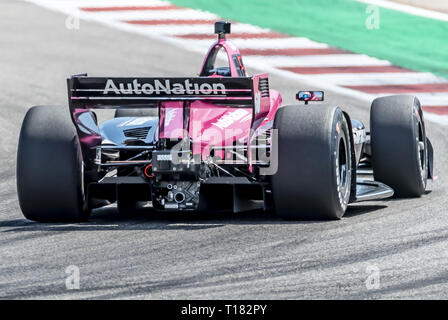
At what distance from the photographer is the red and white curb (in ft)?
60.1

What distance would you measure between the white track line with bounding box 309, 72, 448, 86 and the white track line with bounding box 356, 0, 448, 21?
9.79 ft

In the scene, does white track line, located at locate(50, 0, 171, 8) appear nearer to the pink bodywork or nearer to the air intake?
the air intake

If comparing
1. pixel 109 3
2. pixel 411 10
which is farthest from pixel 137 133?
pixel 109 3

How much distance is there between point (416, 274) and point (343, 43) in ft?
47.1

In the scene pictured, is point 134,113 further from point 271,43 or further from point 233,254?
point 271,43

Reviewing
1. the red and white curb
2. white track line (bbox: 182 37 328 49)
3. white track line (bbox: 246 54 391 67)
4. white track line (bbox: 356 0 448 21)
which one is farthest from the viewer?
white track line (bbox: 356 0 448 21)

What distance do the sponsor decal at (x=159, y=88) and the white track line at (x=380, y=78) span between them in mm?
9773

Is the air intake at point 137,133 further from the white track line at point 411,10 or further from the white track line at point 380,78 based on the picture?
the white track line at point 411,10

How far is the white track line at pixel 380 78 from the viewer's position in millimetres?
18734

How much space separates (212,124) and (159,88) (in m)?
0.68

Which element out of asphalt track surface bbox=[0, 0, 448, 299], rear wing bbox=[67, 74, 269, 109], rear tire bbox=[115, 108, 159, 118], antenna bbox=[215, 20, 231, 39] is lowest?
asphalt track surface bbox=[0, 0, 448, 299]

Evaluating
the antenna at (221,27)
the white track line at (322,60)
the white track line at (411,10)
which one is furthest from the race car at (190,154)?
the white track line at (411,10)

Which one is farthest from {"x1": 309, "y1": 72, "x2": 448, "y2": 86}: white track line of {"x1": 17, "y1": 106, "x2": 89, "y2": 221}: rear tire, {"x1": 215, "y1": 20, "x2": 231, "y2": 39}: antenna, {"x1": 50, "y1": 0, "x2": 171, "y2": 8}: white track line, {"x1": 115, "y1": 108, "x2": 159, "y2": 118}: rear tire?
{"x1": 17, "y1": 106, "x2": 89, "y2": 221}: rear tire
